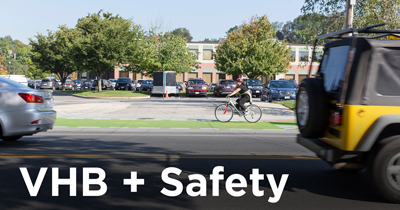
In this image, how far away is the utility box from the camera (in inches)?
1427

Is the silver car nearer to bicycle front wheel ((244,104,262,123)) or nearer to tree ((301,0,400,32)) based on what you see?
bicycle front wheel ((244,104,262,123))

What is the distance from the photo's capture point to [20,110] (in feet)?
27.5

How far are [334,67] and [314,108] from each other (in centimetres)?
79

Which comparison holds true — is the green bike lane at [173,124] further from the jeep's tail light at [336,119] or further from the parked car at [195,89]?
the parked car at [195,89]

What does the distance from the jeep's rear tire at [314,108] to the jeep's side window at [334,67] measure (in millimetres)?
140

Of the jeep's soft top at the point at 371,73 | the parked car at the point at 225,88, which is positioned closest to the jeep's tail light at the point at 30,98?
the jeep's soft top at the point at 371,73

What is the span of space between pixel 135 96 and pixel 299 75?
49.2 m

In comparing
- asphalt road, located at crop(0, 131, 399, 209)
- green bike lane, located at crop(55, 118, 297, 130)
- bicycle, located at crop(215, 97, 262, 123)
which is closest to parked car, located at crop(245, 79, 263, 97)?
green bike lane, located at crop(55, 118, 297, 130)

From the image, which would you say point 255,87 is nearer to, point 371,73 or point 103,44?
point 103,44

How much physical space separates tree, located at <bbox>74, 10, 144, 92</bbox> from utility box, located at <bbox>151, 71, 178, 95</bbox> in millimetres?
3762

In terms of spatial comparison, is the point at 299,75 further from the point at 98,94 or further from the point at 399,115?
the point at 399,115

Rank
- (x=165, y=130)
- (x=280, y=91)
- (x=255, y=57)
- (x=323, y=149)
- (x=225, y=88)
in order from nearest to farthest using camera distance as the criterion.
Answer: (x=323, y=149) < (x=165, y=130) < (x=280, y=91) < (x=225, y=88) < (x=255, y=57)

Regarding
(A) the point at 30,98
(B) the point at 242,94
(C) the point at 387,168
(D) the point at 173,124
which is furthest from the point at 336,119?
(B) the point at 242,94

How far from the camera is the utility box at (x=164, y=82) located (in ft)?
119
